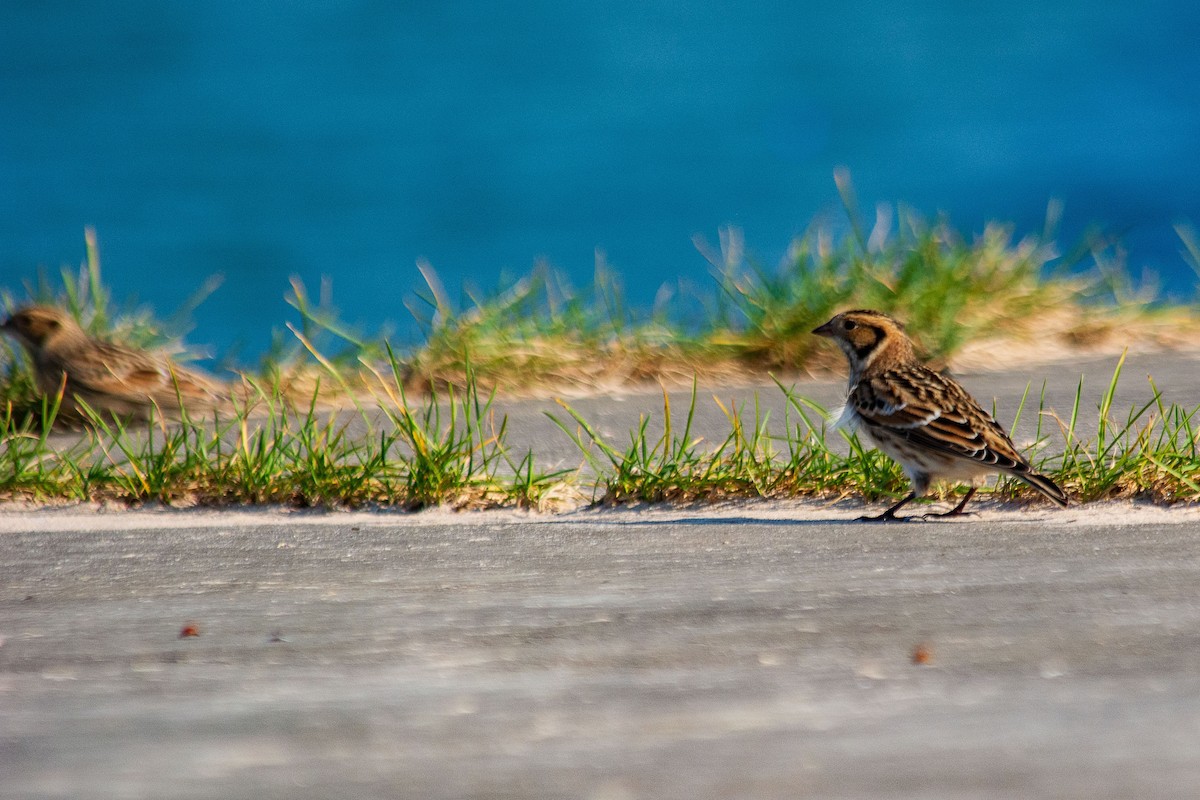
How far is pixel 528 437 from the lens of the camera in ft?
23.4

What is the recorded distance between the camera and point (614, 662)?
3.24 meters

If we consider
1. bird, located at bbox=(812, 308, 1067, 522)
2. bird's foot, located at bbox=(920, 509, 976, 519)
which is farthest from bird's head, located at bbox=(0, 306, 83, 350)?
bird's foot, located at bbox=(920, 509, 976, 519)

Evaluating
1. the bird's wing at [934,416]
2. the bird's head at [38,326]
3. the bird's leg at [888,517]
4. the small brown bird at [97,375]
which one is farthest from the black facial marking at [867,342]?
the bird's head at [38,326]

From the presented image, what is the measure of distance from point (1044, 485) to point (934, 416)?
499mm

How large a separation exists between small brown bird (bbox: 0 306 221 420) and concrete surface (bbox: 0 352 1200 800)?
10.8 feet

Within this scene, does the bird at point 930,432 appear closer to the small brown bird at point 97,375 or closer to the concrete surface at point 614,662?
the concrete surface at point 614,662

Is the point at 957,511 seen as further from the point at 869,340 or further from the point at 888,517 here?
the point at 869,340

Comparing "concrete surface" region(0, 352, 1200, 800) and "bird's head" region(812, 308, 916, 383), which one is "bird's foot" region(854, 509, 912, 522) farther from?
"bird's head" region(812, 308, 916, 383)

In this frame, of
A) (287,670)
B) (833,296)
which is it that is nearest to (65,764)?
(287,670)

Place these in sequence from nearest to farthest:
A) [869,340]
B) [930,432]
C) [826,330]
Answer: [930,432], [869,340], [826,330]

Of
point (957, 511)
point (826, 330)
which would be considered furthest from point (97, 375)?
point (957, 511)

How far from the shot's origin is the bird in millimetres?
5234

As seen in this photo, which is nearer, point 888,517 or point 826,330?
point 888,517

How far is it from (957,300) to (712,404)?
187cm
